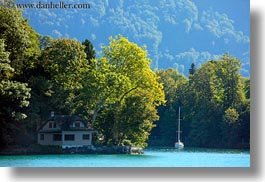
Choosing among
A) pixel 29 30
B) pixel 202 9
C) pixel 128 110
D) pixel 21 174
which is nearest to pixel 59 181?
pixel 21 174

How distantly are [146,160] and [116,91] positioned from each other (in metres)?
1.51

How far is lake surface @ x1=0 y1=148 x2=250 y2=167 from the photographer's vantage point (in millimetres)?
14203

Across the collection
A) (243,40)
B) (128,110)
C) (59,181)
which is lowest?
(59,181)

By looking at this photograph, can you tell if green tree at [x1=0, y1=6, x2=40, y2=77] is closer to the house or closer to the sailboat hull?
the house

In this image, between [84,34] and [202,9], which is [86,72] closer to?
[84,34]

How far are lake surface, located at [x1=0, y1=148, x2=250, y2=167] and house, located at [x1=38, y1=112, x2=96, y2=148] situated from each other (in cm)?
30

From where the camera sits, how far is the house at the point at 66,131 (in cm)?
1466

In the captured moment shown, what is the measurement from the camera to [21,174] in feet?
46.2

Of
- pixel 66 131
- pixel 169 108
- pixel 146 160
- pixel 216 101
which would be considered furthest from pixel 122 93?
pixel 216 101

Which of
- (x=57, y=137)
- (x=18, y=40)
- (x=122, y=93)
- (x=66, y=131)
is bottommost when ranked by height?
(x=57, y=137)

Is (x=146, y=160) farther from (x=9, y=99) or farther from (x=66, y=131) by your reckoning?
(x=9, y=99)

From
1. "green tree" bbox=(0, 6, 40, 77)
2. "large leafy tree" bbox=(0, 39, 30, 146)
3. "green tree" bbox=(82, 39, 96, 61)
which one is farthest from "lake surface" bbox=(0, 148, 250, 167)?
"green tree" bbox=(82, 39, 96, 61)

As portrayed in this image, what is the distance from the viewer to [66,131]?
14805mm

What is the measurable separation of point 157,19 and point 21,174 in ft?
12.7
